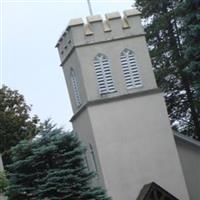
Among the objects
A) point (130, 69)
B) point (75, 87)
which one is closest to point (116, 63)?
point (130, 69)

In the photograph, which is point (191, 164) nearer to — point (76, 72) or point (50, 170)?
point (76, 72)

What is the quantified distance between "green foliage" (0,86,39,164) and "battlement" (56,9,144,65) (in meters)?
13.2

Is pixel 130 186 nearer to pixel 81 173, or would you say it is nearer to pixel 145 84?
pixel 145 84

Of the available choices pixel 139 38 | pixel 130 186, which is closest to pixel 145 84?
pixel 139 38

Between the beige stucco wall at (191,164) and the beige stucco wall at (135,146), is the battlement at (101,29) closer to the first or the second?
the beige stucco wall at (135,146)

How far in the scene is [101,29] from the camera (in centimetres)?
2044

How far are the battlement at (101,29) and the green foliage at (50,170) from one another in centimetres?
583

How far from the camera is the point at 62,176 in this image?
1466cm

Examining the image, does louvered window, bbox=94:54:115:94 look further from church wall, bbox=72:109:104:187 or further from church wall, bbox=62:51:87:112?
church wall, bbox=72:109:104:187

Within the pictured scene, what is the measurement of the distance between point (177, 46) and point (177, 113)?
9.90 feet

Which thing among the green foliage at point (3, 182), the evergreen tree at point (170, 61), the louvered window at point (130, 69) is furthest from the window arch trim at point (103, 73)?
the evergreen tree at point (170, 61)

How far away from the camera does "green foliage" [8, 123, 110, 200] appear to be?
1462 centimetres

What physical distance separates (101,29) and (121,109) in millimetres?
2438

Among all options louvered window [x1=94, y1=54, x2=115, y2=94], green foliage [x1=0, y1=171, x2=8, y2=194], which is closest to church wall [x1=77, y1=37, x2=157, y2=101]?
louvered window [x1=94, y1=54, x2=115, y2=94]
